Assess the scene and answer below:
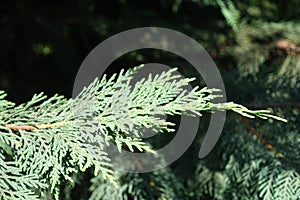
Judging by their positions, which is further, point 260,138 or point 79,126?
point 260,138

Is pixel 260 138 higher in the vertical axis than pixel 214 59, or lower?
lower

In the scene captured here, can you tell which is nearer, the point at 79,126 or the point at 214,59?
the point at 79,126

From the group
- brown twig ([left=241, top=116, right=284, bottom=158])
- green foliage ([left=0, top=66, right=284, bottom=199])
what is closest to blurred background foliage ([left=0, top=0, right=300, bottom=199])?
brown twig ([left=241, top=116, right=284, bottom=158])

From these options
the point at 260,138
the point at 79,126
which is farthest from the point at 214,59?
the point at 79,126

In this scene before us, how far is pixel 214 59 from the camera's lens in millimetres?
1870

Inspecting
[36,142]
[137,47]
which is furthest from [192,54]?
[36,142]

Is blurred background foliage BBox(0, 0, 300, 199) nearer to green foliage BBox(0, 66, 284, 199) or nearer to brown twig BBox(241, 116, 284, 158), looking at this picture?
brown twig BBox(241, 116, 284, 158)

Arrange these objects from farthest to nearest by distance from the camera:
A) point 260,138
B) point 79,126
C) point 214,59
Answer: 1. point 214,59
2. point 260,138
3. point 79,126

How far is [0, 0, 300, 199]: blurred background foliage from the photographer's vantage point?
1.25 m

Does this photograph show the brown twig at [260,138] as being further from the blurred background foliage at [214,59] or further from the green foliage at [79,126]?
the green foliage at [79,126]

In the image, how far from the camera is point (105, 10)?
2.06 meters

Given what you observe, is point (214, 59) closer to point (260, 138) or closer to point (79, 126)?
point (260, 138)

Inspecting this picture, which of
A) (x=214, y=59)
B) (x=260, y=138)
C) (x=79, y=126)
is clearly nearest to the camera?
(x=79, y=126)

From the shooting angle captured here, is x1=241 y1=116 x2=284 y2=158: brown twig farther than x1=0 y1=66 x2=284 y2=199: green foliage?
Yes
